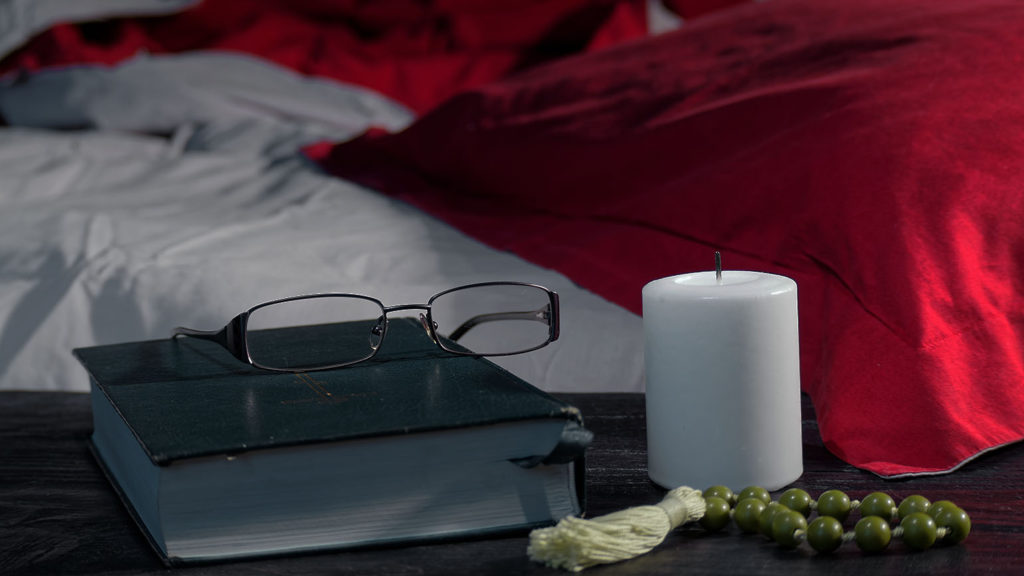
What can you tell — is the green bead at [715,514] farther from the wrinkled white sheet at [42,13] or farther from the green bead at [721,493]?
the wrinkled white sheet at [42,13]

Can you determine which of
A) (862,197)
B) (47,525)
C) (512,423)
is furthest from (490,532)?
(862,197)

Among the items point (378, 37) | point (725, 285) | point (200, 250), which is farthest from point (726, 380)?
point (378, 37)

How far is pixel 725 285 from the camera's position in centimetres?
51

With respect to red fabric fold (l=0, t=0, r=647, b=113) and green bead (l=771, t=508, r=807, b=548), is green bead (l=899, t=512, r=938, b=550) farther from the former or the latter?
red fabric fold (l=0, t=0, r=647, b=113)

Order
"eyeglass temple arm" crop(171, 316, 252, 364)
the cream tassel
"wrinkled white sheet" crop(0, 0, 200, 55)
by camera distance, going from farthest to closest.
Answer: "wrinkled white sheet" crop(0, 0, 200, 55), "eyeglass temple arm" crop(171, 316, 252, 364), the cream tassel

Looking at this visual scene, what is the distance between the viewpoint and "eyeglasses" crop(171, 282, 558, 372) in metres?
0.56

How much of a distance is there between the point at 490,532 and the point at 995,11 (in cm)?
66

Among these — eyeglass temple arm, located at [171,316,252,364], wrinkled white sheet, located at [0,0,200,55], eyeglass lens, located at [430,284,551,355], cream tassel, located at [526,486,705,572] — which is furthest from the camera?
wrinkled white sheet, located at [0,0,200,55]

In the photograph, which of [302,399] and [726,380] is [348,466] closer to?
[302,399]

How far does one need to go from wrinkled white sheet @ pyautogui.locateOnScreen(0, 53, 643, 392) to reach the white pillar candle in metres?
0.23

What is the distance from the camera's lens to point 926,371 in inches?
23.9

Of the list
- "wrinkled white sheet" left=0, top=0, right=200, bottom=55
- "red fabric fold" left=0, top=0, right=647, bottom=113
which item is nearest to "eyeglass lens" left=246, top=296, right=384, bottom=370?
"red fabric fold" left=0, top=0, right=647, bottom=113

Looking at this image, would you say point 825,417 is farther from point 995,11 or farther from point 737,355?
point 995,11

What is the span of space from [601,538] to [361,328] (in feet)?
0.89
